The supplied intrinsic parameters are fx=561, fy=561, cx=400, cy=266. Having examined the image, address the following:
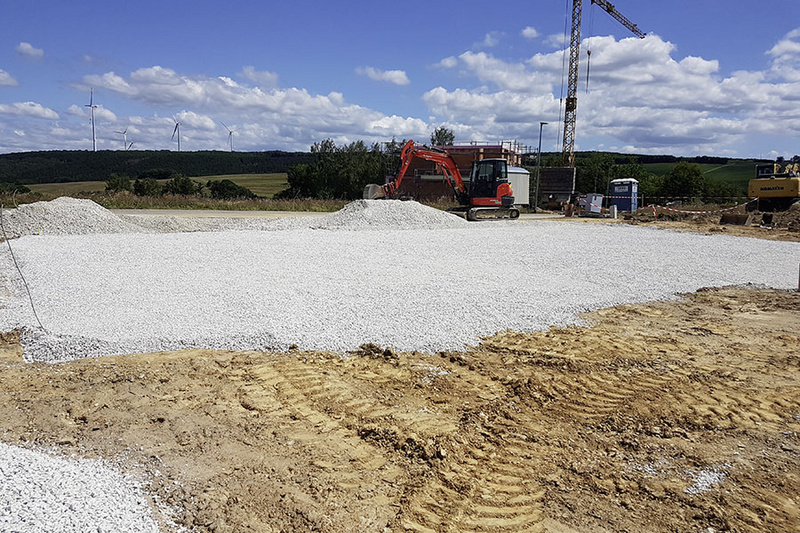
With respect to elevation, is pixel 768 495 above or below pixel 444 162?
below

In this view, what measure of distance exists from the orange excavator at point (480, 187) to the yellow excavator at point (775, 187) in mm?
12904

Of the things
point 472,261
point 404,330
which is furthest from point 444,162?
point 404,330

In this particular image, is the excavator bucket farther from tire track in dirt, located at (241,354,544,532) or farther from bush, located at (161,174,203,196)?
tire track in dirt, located at (241,354,544,532)

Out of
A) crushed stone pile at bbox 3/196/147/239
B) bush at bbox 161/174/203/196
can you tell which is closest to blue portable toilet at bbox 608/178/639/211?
crushed stone pile at bbox 3/196/147/239

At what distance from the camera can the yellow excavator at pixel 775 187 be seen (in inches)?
1081

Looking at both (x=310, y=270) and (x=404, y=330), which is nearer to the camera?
(x=404, y=330)

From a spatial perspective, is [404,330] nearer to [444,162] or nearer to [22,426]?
[22,426]

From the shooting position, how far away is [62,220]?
59.0 ft

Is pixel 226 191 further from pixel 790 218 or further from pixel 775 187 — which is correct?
pixel 790 218

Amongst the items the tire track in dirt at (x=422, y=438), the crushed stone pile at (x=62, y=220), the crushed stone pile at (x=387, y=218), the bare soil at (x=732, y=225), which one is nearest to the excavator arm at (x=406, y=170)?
the crushed stone pile at (x=387, y=218)

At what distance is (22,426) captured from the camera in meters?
4.30

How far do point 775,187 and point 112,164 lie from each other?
69.9m

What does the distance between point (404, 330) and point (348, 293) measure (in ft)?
6.84

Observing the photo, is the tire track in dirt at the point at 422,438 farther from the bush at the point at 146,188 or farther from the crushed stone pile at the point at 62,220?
the bush at the point at 146,188
